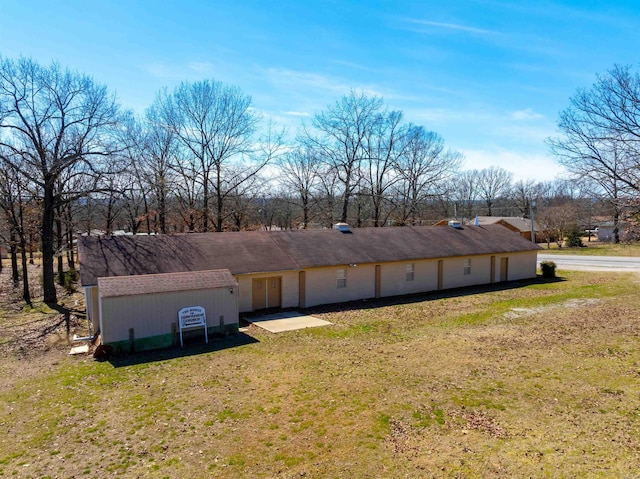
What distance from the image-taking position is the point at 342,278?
73.4 ft

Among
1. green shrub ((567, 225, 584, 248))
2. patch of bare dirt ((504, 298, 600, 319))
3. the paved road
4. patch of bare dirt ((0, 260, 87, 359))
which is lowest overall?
patch of bare dirt ((504, 298, 600, 319))

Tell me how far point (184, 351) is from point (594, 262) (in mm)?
37070

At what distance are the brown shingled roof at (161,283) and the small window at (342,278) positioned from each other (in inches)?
269

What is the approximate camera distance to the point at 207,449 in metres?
8.26

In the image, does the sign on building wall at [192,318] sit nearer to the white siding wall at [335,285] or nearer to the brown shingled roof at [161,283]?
the brown shingled roof at [161,283]

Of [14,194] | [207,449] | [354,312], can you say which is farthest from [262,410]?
[14,194]

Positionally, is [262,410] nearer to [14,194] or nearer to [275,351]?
[275,351]

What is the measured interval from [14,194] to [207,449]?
24.2 meters

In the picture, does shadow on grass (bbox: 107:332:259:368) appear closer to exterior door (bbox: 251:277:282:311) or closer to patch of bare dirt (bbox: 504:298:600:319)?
exterior door (bbox: 251:277:282:311)

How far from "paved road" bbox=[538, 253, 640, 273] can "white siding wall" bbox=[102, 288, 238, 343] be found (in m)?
29.6

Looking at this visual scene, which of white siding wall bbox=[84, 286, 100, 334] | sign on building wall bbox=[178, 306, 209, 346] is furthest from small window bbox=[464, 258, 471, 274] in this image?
white siding wall bbox=[84, 286, 100, 334]

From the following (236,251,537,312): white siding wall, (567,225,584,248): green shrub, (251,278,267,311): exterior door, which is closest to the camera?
(251,278,267,311): exterior door

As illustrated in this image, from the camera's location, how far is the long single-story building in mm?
14898

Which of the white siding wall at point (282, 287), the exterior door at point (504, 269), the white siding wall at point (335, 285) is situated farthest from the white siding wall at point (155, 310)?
the exterior door at point (504, 269)
